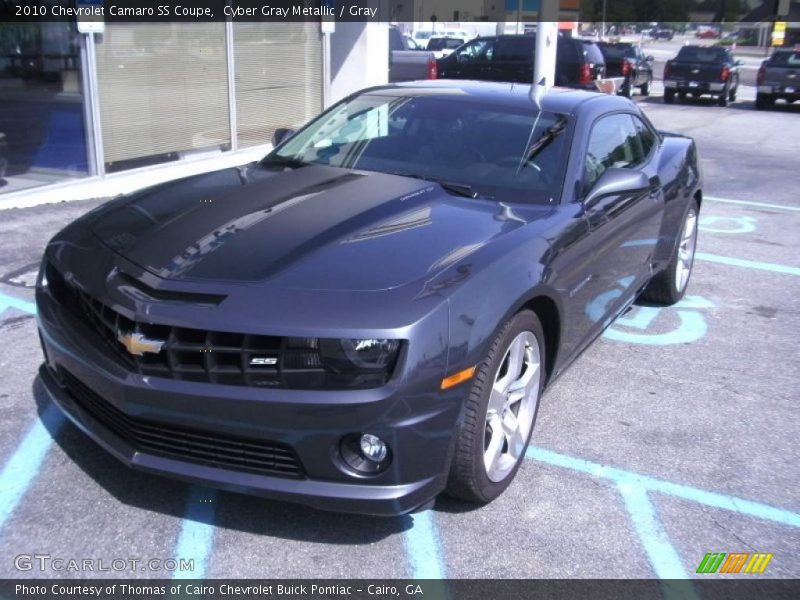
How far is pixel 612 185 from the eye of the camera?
3924mm

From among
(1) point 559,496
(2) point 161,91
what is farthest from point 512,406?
(2) point 161,91

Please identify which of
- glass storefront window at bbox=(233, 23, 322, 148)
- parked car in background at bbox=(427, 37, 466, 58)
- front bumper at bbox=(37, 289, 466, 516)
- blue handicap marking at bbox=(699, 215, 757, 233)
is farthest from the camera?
parked car in background at bbox=(427, 37, 466, 58)

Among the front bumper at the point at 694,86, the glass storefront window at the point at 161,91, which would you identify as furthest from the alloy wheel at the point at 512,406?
the front bumper at the point at 694,86

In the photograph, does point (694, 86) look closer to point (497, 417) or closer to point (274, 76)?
point (274, 76)

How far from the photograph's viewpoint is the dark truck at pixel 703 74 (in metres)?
24.1

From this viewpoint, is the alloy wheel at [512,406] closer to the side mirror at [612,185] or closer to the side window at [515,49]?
the side mirror at [612,185]

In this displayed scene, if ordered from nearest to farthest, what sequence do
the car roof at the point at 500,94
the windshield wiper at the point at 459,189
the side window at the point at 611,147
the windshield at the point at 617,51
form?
the windshield wiper at the point at 459,189 < the side window at the point at 611,147 < the car roof at the point at 500,94 < the windshield at the point at 617,51

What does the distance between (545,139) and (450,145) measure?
1.58ft

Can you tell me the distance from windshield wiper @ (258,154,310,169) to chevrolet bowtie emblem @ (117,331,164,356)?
1.75m

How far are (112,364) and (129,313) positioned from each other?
214 millimetres

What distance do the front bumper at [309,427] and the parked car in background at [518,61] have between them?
16479mm

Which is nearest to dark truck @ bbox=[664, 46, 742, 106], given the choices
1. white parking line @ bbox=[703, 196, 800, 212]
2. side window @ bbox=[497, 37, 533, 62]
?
side window @ bbox=[497, 37, 533, 62]

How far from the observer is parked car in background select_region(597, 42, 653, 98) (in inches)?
974

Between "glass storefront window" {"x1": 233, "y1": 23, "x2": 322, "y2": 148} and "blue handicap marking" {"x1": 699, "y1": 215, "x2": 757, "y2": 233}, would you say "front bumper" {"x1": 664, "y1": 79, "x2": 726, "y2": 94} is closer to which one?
"glass storefront window" {"x1": 233, "y1": 23, "x2": 322, "y2": 148}
